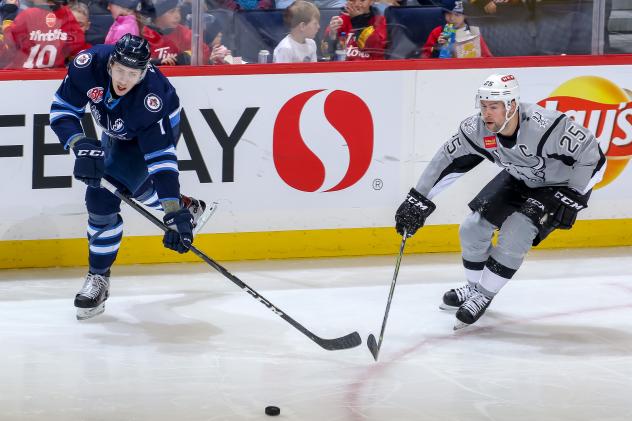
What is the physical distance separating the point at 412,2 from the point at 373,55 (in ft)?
1.10

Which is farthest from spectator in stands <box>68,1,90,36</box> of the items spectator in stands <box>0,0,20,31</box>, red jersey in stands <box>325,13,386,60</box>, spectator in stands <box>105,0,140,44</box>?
red jersey in stands <box>325,13,386,60</box>

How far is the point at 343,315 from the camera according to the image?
464cm

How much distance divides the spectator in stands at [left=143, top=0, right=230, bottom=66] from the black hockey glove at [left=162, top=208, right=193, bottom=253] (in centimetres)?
123

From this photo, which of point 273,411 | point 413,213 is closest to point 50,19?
point 413,213

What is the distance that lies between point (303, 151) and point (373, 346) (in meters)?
1.55

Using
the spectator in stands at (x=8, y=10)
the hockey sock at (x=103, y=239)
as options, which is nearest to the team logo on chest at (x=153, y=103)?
the hockey sock at (x=103, y=239)

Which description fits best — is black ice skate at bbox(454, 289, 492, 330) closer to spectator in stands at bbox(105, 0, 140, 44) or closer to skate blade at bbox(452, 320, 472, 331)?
skate blade at bbox(452, 320, 472, 331)

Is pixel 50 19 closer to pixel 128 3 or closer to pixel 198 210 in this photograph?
pixel 128 3

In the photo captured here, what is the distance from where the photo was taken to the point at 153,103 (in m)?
4.20

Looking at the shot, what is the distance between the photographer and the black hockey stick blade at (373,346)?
4.04 m

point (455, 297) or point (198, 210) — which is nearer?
point (455, 297)

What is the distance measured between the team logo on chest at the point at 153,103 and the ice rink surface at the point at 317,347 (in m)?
0.88

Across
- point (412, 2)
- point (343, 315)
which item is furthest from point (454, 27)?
point (343, 315)

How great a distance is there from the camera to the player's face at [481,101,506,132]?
164 inches
